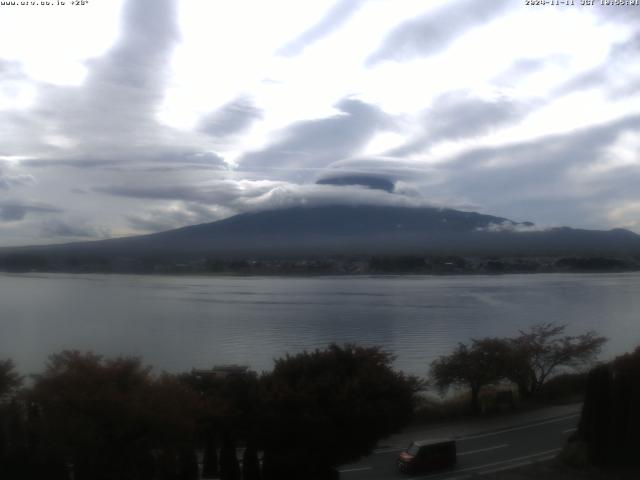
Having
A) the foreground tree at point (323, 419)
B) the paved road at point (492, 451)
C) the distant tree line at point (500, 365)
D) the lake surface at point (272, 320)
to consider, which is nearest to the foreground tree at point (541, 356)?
the distant tree line at point (500, 365)

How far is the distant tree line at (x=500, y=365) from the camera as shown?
12430 millimetres

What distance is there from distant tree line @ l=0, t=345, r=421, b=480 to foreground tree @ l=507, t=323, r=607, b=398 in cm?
540

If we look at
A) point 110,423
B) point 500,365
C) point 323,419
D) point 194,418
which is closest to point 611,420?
point 323,419

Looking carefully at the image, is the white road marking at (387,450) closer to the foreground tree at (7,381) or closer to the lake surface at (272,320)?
the foreground tree at (7,381)

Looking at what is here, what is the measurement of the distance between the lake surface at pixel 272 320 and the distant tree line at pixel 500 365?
2.94m

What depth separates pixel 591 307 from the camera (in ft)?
109

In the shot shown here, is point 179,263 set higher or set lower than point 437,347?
higher

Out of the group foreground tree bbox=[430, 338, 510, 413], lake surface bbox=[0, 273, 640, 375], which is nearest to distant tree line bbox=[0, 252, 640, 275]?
lake surface bbox=[0, 273, 640, 375]

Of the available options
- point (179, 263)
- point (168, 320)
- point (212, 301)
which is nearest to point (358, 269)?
point (179, 263)

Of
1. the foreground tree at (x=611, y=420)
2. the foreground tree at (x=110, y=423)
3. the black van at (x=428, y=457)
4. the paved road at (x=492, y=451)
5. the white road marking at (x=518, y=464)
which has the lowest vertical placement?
the paved road at (x=492, y=451)

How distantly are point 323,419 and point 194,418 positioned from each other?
4.23 ft

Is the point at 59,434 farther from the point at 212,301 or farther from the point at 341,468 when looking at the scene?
the point at 212,301

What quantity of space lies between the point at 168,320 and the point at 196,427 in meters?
20.7

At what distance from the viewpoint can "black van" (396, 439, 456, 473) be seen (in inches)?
303
